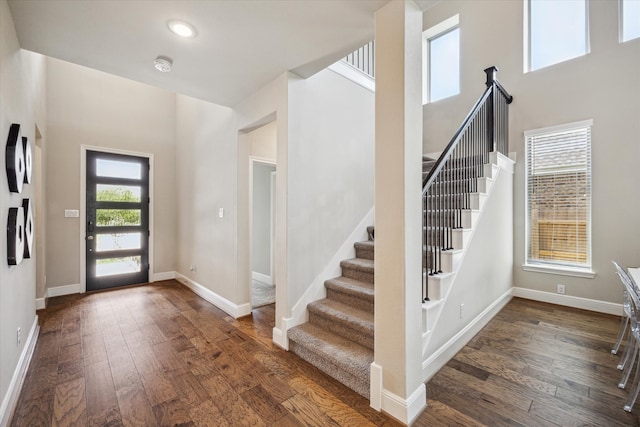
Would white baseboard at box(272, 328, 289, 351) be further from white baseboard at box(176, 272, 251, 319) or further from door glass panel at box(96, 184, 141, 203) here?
door glass panel at box(96, 184, 141, 203)

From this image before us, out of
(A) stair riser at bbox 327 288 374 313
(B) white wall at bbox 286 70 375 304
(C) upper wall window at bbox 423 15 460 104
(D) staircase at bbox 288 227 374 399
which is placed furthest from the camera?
(C) upper wall window at bbox 423 15 460 104

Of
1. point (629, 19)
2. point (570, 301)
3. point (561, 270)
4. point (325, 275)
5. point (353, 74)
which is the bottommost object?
point (570, 301)

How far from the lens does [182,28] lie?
1944 millimetres

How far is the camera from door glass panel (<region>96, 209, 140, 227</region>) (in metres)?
4.50

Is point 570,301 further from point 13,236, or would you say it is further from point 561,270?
point 13,236

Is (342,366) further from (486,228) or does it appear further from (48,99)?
(48,99)

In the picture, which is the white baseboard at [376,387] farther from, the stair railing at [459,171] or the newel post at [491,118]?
the newel post at [491,118]

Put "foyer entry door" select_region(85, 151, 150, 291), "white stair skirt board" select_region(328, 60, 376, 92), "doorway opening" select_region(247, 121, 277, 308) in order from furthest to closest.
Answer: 1. "doorway opening" select_region(247, 121, 277, 308)
2. "foyer entry door" select_region(85, 151, 150, 291)
3. "white stair skirt board" select_region(328, 60, 376, 92)

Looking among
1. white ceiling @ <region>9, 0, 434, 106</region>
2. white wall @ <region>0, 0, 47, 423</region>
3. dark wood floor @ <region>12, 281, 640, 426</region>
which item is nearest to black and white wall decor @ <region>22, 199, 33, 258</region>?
white wall @ <region>0, 0, 47, 423</region>

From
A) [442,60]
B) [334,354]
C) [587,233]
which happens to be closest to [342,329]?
[334,354]

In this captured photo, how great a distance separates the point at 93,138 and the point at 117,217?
1.35 m

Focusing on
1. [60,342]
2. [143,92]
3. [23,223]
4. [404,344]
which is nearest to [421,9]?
[404,344]

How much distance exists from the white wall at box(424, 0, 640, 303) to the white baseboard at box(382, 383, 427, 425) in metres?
3.29

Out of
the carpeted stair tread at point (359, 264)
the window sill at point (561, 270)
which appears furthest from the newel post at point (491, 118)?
the carpeted stair tread at point (359, 264)
